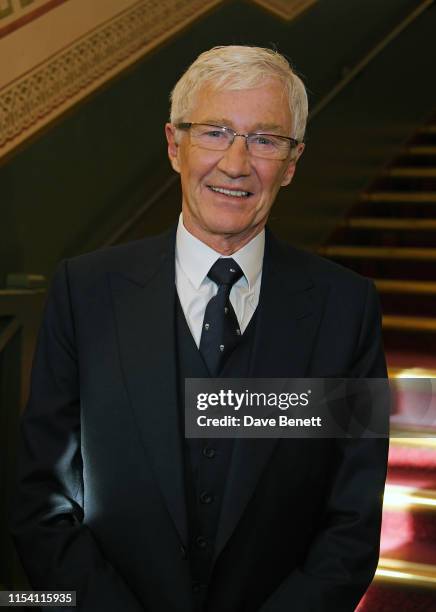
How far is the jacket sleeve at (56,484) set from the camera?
5.38 feet

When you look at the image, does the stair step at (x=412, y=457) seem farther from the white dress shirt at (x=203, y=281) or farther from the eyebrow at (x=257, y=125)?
the eyebrow at (x=257, y=125)

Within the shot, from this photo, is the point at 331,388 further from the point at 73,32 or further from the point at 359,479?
the point at 73,32

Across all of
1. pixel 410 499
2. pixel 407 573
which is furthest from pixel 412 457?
pixel 407 573

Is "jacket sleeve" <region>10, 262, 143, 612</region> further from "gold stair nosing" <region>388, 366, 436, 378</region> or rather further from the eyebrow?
"gold stair nosing" <region>388, 366, 436, 378</region>

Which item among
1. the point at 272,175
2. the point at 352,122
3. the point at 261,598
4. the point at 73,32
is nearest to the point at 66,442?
the point at 261,598

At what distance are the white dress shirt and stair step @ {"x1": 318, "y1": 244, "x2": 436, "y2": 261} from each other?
9.77 ft

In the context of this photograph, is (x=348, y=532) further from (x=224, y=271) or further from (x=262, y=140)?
(x=262, y=140)

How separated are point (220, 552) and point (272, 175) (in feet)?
2.42

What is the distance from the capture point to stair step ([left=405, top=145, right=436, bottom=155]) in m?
5.62

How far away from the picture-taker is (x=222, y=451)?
1.68 m

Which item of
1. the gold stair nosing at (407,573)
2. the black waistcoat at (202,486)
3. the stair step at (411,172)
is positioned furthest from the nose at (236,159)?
the stair step at (411,172)

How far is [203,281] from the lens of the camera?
1.78 metres

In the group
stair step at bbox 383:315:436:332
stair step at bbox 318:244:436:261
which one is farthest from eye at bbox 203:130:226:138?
stair step at bbox 318:244:436:261

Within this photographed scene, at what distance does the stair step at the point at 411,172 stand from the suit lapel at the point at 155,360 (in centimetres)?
387
